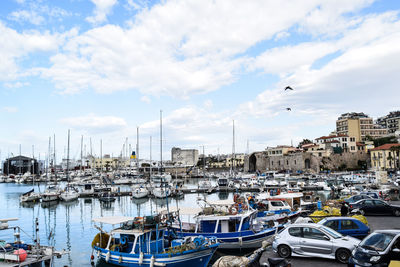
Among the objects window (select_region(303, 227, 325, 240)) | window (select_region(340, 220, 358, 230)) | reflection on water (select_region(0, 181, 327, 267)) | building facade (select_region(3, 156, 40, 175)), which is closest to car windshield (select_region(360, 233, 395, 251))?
window (select_region(303, 227, 325, 240))

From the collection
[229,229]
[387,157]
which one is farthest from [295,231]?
[387,157]

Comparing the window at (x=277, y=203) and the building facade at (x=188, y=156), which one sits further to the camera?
the building facade at (x=188, y=156)

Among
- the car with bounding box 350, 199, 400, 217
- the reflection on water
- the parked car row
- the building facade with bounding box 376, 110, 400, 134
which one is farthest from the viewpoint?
the building facade with bounding box 376, 110, 400, 134

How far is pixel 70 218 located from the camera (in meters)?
39.8

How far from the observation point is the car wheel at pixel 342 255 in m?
13.0

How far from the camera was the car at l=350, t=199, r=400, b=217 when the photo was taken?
23.6 metres

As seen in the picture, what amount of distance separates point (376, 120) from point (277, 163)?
7873 centimetres

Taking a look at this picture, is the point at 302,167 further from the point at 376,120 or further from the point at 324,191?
the point at 376,120

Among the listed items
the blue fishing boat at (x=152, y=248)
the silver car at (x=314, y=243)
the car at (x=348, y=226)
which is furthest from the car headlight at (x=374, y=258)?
the blue fishing boat at (x=152, y=248)

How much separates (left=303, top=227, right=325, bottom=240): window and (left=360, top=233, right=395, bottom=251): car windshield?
2.52 meters

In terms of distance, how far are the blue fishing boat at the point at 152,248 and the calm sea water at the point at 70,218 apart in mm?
2099

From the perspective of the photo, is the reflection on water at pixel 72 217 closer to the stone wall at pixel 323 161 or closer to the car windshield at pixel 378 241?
the car windshield at pixel 378 241

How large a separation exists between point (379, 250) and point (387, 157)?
296 feet

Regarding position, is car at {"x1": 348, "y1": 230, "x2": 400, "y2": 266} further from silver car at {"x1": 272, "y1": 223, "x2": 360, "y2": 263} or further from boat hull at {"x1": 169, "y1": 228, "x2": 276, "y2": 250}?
boat hull at {"x1": 169, "y1": 228, "x2": 276, "y2": 250}
